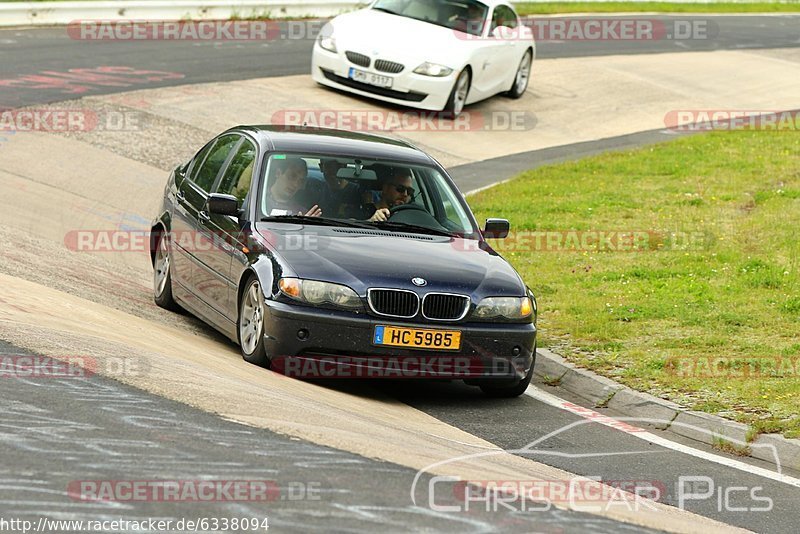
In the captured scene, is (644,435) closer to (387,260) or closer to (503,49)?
(387,260)

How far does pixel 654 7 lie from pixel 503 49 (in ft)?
66.2

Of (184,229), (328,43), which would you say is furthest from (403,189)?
(328,43)

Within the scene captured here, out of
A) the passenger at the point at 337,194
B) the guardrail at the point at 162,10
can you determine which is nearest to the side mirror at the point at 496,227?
the passenger at the point at 337,194

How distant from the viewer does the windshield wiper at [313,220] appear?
995 centimetres

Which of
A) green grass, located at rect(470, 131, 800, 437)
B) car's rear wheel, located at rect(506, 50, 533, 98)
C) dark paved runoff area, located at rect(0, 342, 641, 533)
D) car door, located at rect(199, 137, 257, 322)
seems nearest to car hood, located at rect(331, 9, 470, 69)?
car's rear wheel, located at rect(506, 50, 533, 98)

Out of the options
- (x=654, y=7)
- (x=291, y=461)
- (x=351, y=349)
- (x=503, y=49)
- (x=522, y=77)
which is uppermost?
(x=291, y=461)

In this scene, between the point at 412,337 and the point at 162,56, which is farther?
the point at 162,56

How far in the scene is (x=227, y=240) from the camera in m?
10.1

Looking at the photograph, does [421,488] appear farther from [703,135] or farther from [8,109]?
[703,135]

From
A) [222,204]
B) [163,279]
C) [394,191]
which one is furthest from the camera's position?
[163,279]

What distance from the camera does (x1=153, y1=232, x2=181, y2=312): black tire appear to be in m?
11.4

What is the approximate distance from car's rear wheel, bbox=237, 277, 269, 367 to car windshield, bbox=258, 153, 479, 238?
72cm

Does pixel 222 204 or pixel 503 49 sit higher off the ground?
pixel 222 204

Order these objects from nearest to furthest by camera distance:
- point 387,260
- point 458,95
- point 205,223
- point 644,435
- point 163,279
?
point 644,435 → point 387,260 → point 205,223 → point 163,279 → point 458,95
